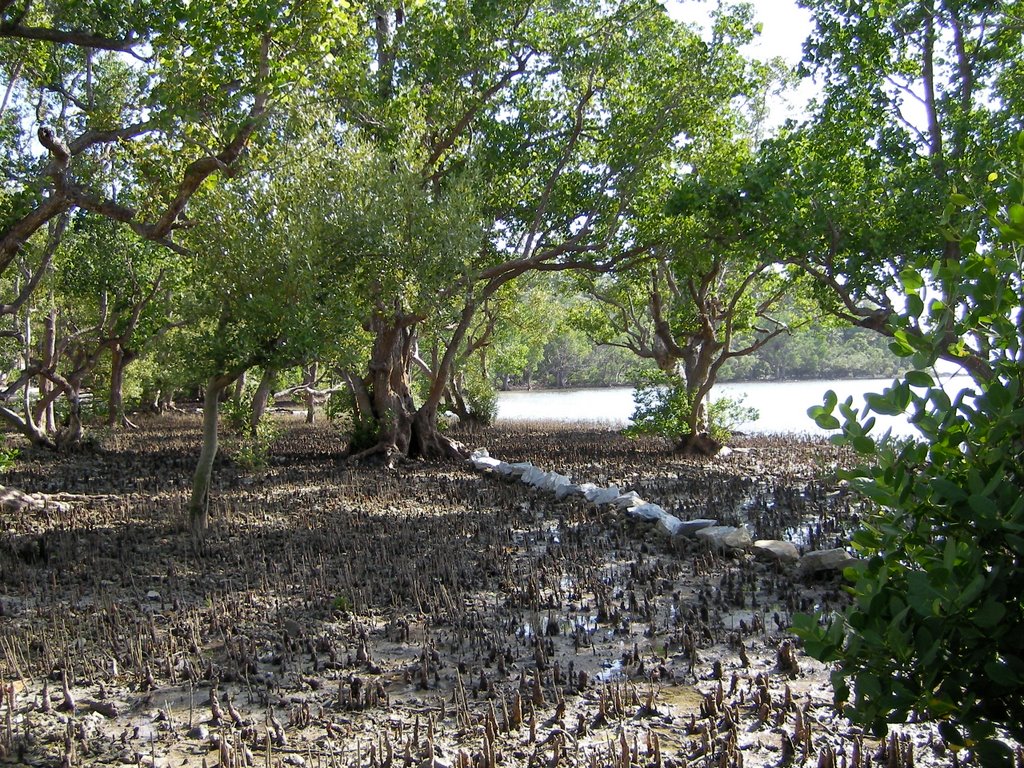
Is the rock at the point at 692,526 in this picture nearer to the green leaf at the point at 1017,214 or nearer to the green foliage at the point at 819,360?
the green leaf at the point at 1017,214

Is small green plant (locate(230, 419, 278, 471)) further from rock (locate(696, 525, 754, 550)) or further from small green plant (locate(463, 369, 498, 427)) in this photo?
small green plant (locate(463, 369, 498, 427))

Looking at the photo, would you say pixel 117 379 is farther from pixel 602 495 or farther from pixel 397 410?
pixel 602 495

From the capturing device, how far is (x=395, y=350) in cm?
1544

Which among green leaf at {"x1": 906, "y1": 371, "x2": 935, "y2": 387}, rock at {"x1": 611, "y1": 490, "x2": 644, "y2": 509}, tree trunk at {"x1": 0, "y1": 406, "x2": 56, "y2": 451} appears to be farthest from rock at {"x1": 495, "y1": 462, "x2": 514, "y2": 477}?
green leaf at {"x1": 906, "y1": 371, "x2": 935, "y2": 387}

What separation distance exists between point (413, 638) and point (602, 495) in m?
5.01

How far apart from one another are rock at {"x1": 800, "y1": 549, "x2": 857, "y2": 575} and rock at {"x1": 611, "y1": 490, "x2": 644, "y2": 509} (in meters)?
2.83

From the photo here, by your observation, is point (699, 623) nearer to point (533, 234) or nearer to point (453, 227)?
point (453, 227)

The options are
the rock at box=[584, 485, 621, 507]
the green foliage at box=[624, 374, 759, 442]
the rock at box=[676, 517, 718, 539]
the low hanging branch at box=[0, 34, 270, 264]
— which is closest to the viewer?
the rock at box=[676, 517, 718, 539]

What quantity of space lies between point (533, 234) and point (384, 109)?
9.73ft

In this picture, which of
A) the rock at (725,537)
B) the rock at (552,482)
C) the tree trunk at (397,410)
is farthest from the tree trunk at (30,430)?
the rock at (725,537)

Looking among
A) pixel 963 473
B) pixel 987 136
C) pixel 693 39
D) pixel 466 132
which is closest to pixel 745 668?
pixel 963 473

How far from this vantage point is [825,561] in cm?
→ 633

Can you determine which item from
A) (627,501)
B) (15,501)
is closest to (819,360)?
(627,501)

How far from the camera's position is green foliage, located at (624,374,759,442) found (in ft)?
46.9
